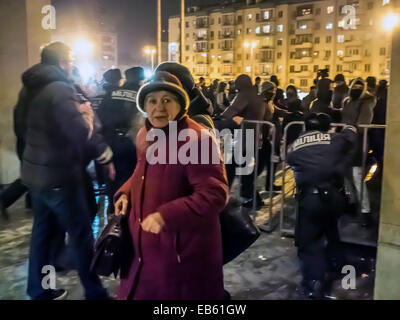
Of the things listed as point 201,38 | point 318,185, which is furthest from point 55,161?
point 201,38

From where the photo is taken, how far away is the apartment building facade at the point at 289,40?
75.8 m

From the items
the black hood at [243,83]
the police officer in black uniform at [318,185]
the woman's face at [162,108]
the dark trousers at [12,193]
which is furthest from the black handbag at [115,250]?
the black hood at [243,83]

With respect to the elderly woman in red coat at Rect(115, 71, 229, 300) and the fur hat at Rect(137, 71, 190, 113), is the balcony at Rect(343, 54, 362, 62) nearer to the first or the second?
the fur hat at Rect(137, 71, 190, 113)

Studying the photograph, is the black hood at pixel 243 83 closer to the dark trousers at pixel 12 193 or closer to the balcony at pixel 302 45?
the dark trousers at pixel 12 193

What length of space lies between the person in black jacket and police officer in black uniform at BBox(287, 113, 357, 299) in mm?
1975

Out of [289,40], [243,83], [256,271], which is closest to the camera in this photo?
[256,271]

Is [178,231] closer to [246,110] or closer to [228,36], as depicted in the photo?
[246,110]

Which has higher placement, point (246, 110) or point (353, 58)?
point (353, 58)

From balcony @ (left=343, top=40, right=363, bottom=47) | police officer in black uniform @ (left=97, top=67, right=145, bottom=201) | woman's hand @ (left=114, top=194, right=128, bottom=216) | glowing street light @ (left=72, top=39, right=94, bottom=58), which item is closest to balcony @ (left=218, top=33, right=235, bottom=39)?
balcony @ (left=343, top=40, right=363, bottom=47)

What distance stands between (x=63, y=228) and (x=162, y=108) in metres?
1.86

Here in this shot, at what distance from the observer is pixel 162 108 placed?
279 cm

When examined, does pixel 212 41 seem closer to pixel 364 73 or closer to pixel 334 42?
pixel 334 42

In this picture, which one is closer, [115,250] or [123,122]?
[115,250]
